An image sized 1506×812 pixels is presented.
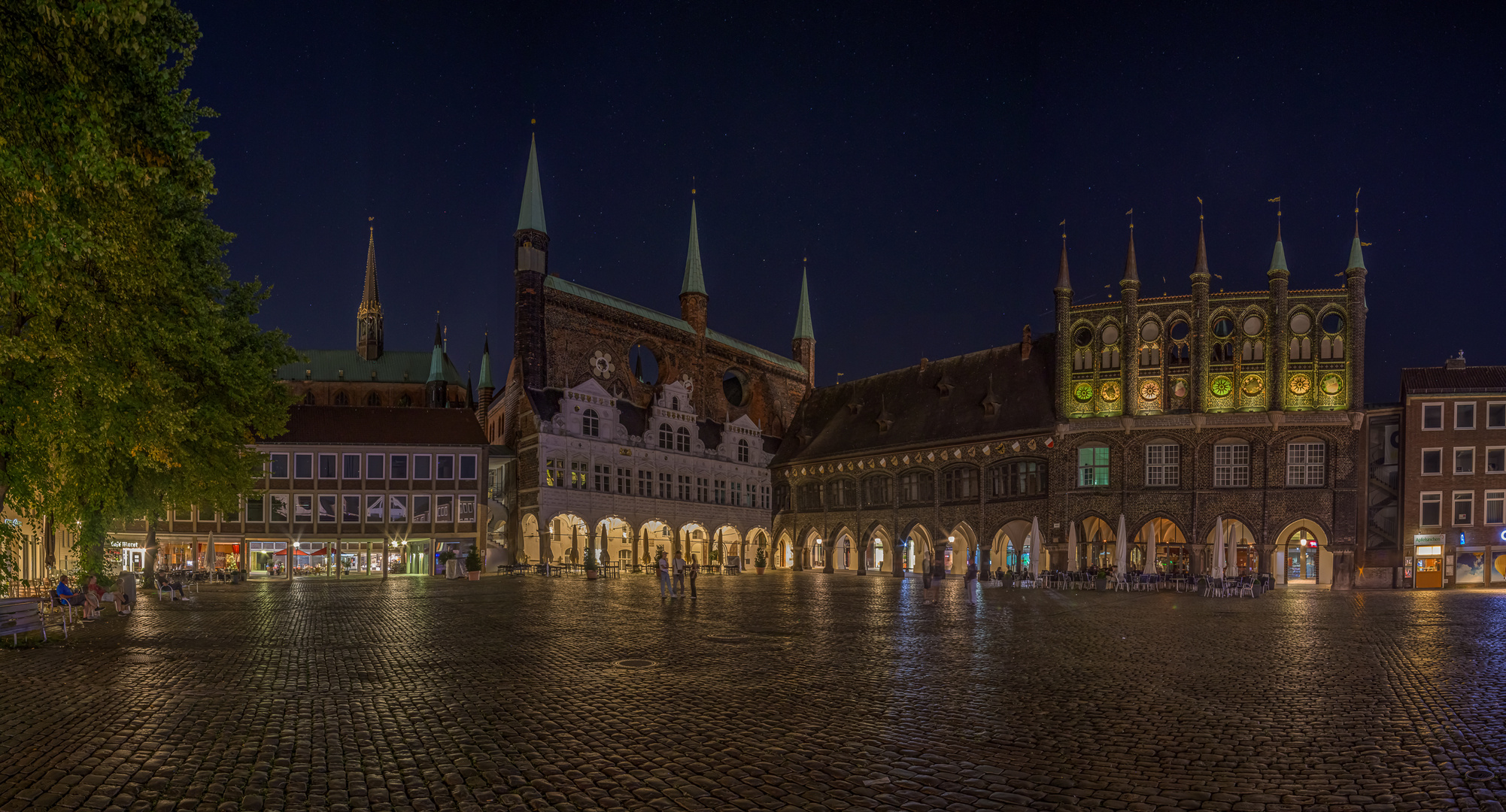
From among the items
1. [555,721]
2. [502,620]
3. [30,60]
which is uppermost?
[30,60]

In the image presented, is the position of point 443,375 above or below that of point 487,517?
above

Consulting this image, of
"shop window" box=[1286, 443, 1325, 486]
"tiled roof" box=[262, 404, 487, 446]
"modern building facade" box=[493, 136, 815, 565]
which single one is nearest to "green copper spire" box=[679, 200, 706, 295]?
"modern building facade" box=[493, 136, 815, 565]

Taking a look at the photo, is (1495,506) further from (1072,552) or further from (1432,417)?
(1072,552)

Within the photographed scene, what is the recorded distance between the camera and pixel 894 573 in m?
51.1

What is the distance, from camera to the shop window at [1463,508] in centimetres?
4512

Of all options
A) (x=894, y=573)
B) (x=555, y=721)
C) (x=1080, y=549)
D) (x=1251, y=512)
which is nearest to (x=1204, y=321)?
(x=1251, y=512)

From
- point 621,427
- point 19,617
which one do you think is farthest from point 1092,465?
point 19,617

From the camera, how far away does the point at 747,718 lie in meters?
9.80

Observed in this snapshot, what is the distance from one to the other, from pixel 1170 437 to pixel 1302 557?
1299 cm

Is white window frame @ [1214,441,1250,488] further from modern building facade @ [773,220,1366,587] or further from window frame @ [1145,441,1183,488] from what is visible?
window frame @ [1145,441,1183,488]

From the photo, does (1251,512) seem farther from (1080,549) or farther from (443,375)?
(443,375)

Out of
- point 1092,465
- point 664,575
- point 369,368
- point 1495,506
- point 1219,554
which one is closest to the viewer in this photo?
point 664,575

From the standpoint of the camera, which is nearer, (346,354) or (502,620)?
(502,620)

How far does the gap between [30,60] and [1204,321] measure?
4719cm
